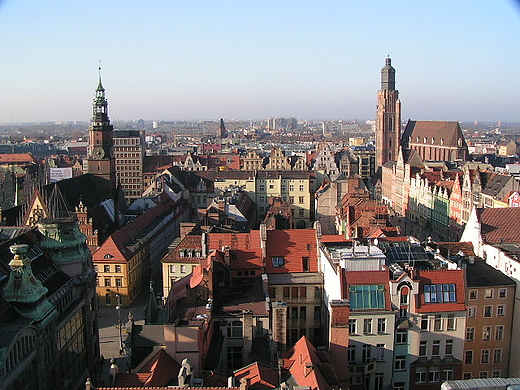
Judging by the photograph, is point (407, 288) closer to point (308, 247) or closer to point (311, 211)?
point (308, 247)

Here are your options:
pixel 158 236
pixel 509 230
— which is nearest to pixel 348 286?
pixel 509 230

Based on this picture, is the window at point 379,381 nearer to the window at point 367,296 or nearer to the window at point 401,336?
the window at point 401,336

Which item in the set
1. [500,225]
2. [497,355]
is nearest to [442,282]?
[497,355]

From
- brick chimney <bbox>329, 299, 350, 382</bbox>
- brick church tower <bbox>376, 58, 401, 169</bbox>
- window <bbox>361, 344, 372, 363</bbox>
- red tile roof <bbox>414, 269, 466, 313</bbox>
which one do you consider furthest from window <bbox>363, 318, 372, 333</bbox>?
brick church tower <bbox>376, 58, 401, 169</bbox>

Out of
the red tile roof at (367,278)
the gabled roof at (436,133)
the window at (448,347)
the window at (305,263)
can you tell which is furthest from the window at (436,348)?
the gabled roof at (436,133)

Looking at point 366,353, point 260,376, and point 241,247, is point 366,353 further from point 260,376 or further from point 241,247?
point 241,247

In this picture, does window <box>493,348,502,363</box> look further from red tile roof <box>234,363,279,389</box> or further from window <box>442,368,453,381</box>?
red tile roof <box>234,363,279,389</box>
